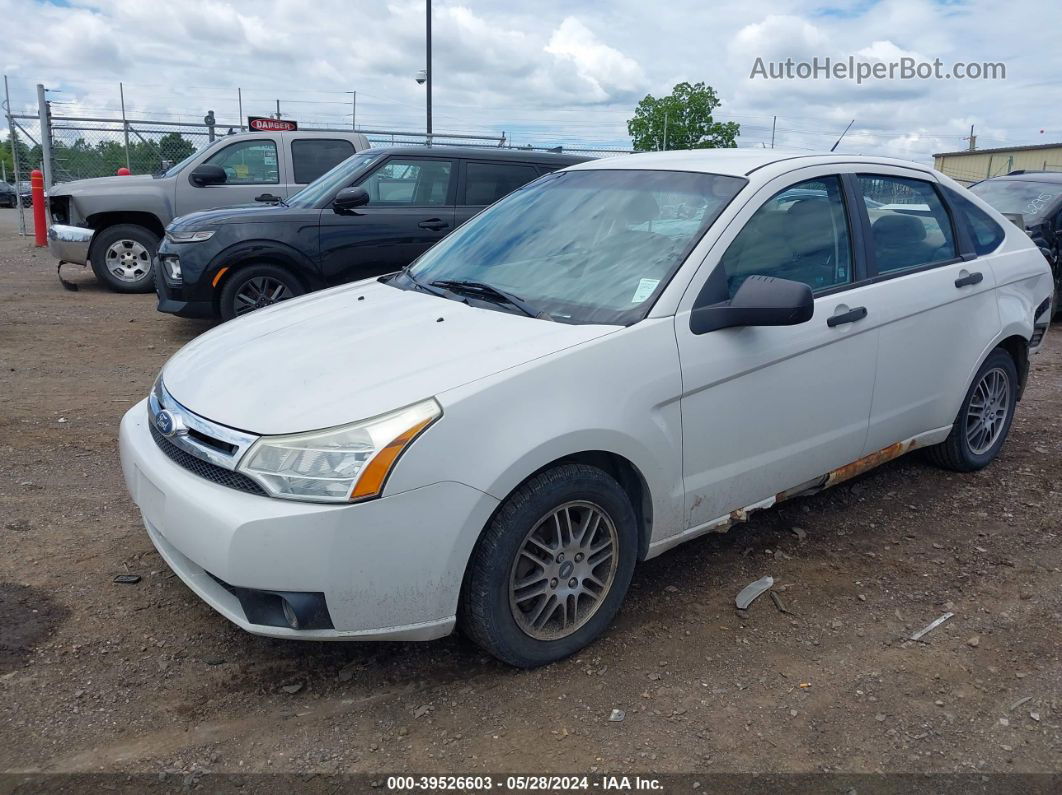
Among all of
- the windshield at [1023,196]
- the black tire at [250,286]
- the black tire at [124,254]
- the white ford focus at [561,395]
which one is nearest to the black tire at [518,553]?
the white ford focus at [561,395]

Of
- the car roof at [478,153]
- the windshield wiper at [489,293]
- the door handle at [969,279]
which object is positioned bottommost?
the windshield wiper at [489,293]

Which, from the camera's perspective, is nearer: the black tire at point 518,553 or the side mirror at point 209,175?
the black tire at point 518,553

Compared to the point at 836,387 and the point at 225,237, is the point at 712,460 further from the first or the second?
the point at 225,237

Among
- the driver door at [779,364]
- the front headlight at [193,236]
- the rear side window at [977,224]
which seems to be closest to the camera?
the driver door at [779,364]

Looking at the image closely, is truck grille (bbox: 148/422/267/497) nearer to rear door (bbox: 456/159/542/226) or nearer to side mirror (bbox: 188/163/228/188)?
rear door (bbox: 456/159/542/226)

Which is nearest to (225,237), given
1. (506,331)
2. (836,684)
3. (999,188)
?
(506,331)

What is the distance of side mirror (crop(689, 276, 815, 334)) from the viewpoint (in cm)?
311

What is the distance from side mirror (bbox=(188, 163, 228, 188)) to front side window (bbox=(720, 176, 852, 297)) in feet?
26.0

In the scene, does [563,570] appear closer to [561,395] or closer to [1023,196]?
[561,395]

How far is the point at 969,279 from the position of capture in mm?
4375

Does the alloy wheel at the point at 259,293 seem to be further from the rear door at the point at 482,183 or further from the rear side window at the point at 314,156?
the rear side window at the point at 314,156

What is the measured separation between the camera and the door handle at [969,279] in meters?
4.32

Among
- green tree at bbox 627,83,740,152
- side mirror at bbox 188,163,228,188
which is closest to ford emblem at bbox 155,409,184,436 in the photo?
side mirror at bbox 188,163,228,188

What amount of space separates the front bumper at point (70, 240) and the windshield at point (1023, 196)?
411 inches
